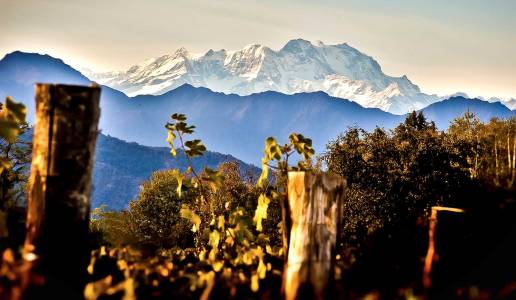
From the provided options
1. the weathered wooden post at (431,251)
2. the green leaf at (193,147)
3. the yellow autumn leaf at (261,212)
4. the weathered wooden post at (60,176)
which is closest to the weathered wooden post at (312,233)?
the weathered wooden post at (431,251)

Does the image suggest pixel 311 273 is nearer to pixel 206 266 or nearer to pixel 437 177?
pixel 206 266

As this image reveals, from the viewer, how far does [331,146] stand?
3969cm

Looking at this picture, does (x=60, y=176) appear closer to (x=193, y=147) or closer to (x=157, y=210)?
(x=193, y=147)

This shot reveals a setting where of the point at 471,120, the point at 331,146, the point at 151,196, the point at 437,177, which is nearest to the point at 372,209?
the point at 437,177

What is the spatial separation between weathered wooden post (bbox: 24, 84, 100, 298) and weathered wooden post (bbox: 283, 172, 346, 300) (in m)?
1.52

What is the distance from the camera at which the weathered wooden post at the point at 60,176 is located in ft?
13.0

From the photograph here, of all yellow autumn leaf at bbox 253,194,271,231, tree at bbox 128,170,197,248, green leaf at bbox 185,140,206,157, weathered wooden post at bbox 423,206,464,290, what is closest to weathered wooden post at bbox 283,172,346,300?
weathered wooden post at bbox 423,206,464,290

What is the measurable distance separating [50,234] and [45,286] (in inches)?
13.4

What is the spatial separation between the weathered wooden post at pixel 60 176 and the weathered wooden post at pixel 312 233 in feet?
4.97

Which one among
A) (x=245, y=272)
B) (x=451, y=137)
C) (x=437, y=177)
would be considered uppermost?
(x=451, y=137)

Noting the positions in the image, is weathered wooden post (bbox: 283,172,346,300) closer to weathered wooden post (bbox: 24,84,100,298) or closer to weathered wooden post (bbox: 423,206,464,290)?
weathered wooden post (bbox: 423,206,464,290)

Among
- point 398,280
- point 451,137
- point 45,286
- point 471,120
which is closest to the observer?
point 45,286

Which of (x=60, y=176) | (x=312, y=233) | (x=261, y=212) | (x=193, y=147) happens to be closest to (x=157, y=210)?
(x=193, y=147)

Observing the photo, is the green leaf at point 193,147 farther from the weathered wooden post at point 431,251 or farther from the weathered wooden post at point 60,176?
the weathered wooden post at point 431,251
